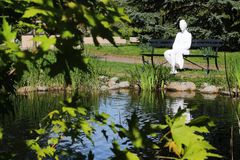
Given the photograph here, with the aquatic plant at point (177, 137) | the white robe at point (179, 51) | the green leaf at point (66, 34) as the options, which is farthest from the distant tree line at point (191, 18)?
the green leaf at point (66, 34)

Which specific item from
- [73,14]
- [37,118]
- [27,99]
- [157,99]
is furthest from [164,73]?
[73,14]

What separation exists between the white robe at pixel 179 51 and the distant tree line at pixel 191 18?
27.3 feet

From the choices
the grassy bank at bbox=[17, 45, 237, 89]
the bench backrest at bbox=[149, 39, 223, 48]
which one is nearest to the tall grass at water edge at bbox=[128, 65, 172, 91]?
the grassy bank at bbox=[17, 45, 237, 89]

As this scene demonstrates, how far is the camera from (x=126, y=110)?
1134 centimetres

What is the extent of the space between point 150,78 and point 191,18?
14.1 metres

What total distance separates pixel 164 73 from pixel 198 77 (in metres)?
1.74

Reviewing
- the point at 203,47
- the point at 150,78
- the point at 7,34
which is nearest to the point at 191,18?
the point at 203,47

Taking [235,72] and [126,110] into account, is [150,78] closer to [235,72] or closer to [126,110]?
[235,72]

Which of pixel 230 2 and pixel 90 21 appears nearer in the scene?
pixel 90 21

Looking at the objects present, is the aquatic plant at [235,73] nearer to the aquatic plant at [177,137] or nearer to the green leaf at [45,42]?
the aquatic plant at [177,137]

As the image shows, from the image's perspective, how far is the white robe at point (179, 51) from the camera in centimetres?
1770

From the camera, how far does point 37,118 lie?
1032cm

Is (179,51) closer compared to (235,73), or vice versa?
(235,73)

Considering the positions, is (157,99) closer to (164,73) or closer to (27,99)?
(164,73)
